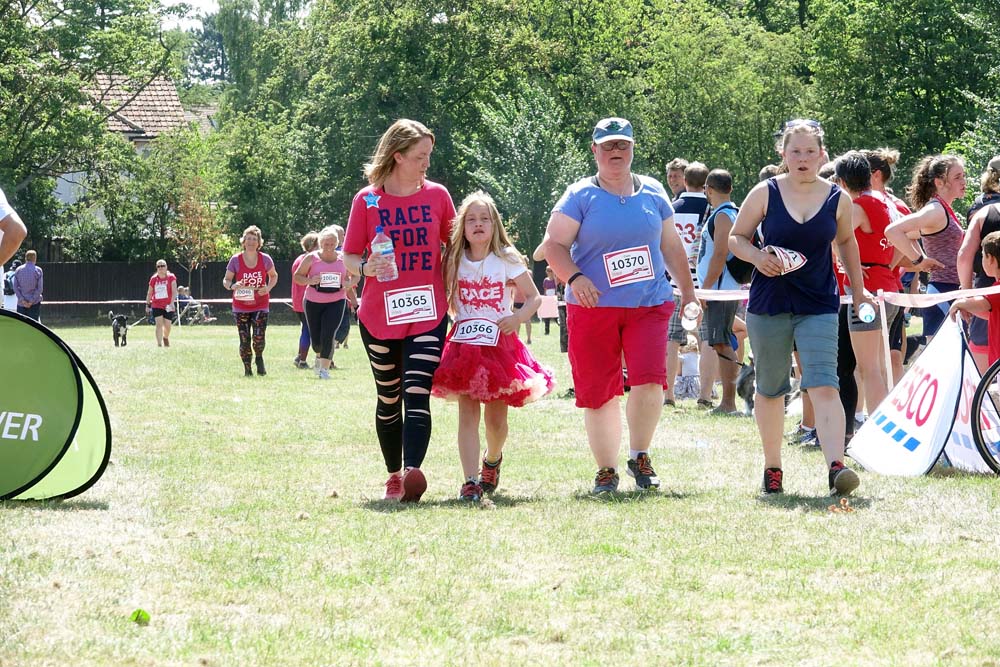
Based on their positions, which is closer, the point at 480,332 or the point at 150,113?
the point at 480,332

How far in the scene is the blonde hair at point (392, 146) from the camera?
7.61 metres

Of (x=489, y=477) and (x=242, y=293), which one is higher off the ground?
(x=242, y=293)

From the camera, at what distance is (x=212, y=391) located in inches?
635

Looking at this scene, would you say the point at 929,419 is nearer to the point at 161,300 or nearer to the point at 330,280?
the point at 330,280

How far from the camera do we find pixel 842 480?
7.22 metres

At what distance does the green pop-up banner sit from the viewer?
7.31 m

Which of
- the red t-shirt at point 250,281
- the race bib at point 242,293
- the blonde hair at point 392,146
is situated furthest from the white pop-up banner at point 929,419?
the race bib at point 242,293

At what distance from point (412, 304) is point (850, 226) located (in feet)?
7.75

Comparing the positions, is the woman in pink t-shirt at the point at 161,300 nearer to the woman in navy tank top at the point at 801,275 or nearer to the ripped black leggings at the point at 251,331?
the ripped black leggings at the point at 251,331

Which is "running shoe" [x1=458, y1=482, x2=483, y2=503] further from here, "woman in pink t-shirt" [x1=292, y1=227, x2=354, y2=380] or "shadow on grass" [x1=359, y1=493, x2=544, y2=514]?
"woman in pink t-shirt" [x1=292, y1=227, x2=354, y2=380]

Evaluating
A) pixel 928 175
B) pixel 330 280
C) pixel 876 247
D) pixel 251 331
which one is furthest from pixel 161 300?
pixel 928 175

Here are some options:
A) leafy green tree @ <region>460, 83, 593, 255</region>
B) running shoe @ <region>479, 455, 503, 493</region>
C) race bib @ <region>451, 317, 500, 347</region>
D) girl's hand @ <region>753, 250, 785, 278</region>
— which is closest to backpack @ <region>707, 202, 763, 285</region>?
girl's hand @ <region>753, 250, 785, 278</region>

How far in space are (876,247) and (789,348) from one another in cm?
236

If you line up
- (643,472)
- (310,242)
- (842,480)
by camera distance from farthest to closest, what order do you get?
1. (310,242)
2. (643,472)
3. (842,480)
